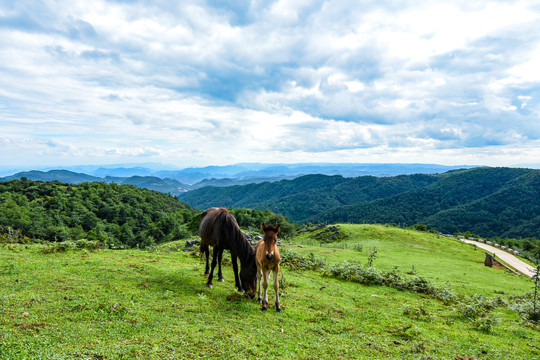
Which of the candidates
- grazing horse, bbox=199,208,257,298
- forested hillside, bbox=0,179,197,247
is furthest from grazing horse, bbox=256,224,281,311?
forested hillside, bbox=0,179,197,247

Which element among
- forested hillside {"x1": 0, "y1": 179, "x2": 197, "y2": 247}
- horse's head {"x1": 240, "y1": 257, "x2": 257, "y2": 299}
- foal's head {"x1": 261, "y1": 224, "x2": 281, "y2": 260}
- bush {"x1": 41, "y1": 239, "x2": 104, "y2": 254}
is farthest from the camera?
forested hillside {"x1": 0, "y1": 179, "x2": 197, "y2": 247}

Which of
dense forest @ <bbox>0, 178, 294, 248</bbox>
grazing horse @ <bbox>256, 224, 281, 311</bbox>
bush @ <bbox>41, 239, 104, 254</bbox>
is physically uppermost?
grazing horse @ <bbox>256, 224, 281, 311</bbox>

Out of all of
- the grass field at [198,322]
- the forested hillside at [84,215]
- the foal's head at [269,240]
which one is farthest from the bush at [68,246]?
the forested hillside at [84,215]

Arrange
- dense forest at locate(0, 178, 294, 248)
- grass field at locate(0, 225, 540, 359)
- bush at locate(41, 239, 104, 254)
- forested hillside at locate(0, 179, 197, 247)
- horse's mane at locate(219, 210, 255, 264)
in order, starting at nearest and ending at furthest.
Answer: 1. grass field at locate(0, 225, 540, 359)
2. horse's mane at locate(219, 210, 255, 264)
3. bush at locate(41, 239, 104, 254)
4. forested hillside at locate(0, 179, 197, 247)
5. dense forest at locate(0, 178, 294, 248)

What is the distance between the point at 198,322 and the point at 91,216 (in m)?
78.0

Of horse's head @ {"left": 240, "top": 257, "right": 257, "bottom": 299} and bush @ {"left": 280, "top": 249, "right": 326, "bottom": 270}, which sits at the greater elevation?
horse's head @ {"left": 240, "top": 257, "right": 257, "bottom": 299}

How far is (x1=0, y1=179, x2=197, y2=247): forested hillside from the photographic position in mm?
52469

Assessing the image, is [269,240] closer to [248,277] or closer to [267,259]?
[267,259]

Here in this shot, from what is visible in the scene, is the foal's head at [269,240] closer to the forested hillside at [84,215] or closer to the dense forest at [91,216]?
the dense forest at [91,216]

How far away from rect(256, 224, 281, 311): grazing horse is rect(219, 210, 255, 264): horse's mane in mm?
695

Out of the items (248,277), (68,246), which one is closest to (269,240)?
(248,277)

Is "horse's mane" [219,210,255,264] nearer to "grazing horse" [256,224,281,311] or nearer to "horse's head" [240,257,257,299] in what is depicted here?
"horse's head" [240,257,257,299]

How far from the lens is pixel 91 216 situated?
68438 millimetres

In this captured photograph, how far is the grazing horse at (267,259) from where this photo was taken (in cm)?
891
